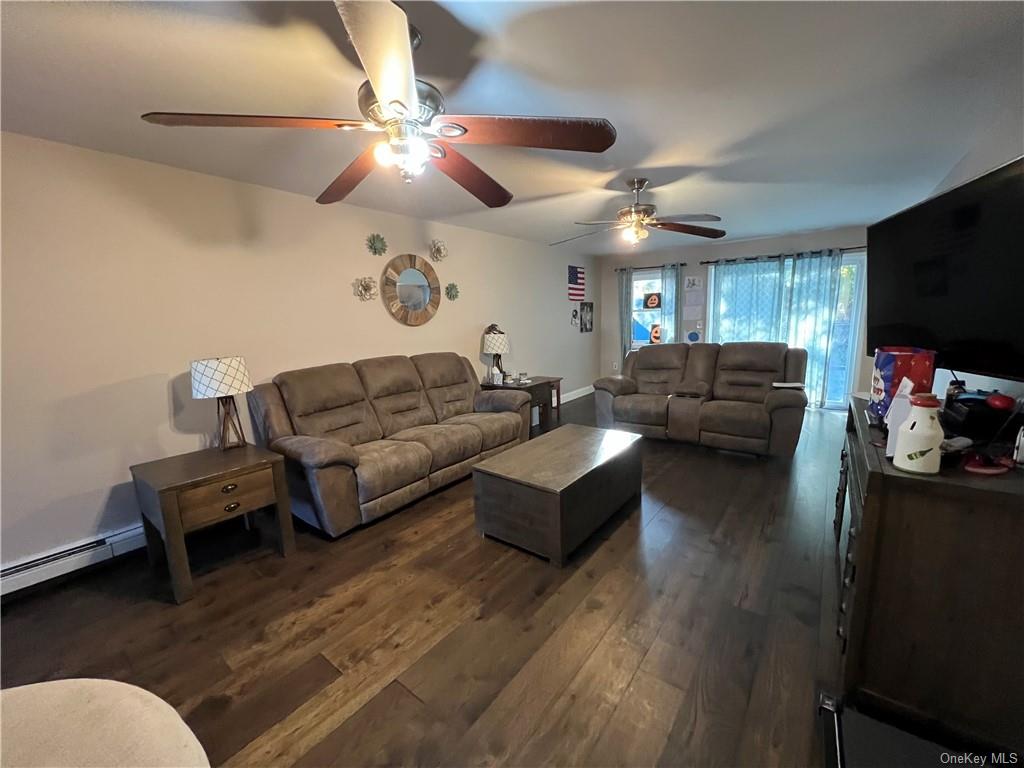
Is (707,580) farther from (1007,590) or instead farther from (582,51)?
(582,51)

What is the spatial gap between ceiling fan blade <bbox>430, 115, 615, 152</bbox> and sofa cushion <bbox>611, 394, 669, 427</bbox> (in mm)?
2909

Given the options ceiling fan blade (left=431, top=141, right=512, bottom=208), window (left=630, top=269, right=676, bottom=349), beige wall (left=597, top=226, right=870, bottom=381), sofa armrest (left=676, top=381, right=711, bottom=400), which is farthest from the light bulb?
beige wall (left=597, top=226, right=870, bottom=381)

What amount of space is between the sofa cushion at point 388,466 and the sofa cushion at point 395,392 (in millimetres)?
392

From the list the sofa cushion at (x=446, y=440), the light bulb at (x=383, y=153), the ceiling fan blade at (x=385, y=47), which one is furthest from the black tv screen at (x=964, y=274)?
the sofa cushion at (x=446, y=440)

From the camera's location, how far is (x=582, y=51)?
147 centimetres

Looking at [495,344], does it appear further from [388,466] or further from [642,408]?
[388,466]

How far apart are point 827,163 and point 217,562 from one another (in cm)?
443

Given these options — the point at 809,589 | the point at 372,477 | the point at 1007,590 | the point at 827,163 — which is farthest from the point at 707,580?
the point at 827,163

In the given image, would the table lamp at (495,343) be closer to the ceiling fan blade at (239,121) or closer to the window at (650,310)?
the window at (650,310)

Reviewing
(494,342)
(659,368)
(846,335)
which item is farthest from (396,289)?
(846,335)

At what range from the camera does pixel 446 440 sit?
9.90 ft

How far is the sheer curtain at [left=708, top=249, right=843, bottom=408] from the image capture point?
5.12 m

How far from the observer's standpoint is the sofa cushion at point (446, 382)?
373cm

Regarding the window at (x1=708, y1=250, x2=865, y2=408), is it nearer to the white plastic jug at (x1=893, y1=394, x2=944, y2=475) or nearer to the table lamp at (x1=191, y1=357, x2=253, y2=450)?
the white plastic jug at (x1=893, y1=394, x2=944, y2=475)
